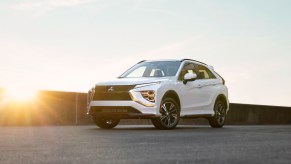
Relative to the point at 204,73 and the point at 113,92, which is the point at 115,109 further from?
the point at 204,73

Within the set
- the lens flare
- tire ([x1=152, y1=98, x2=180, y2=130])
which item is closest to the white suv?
tire ([x1=152, y1=98, x2=180, y2=130])

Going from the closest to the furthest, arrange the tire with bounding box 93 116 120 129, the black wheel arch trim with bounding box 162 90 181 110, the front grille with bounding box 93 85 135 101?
1. the front grille with bounding box 93 85 135 101
2. the black wheel arch trim with bounding box 162 90 181 110
3. the tire with bounding box 93 116 120 129

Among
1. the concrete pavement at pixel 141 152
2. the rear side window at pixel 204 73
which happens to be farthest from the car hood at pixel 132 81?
the concrete pavement at pixel 141 152

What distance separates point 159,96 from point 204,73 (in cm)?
321

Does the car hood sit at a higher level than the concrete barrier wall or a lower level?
higher

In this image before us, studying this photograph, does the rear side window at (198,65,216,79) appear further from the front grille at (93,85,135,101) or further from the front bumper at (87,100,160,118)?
the front grille at (93,85,135,101)

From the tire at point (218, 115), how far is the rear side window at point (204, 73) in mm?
743

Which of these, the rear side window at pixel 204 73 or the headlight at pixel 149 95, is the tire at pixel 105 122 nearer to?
the headlight at pixel 149 95

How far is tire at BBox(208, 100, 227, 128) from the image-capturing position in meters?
16.6

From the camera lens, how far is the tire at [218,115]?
1658cm

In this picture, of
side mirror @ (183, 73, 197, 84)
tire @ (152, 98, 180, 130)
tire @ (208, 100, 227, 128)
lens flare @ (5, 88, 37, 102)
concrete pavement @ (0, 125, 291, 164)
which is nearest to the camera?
concrete pavement @ (0, 125, 291, 164)

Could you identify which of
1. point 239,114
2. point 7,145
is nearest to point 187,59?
point 7,145

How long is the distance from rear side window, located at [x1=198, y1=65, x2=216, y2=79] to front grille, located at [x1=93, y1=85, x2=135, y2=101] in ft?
10.2

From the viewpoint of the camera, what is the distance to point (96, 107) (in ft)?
46.0
